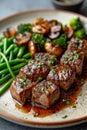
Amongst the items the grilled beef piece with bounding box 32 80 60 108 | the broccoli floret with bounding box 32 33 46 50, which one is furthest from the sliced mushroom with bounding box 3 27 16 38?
the grilled beef piece with bounding box 32 80 60 108

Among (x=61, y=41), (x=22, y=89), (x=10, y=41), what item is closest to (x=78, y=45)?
(x=61, y=41)

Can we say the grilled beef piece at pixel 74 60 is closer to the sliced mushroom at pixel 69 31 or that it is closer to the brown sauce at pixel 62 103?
the brown sauce at pixel 62 103

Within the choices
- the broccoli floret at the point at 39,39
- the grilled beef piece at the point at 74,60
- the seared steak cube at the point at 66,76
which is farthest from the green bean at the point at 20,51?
the seared steak cube at the point at 66,76

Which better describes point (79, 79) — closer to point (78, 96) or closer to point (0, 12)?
point (78, 96)

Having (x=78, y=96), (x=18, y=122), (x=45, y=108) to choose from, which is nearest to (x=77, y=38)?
(x=78, y=96)

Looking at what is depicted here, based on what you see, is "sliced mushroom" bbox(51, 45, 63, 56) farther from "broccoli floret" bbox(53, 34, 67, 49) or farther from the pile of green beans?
the pile of green beans
